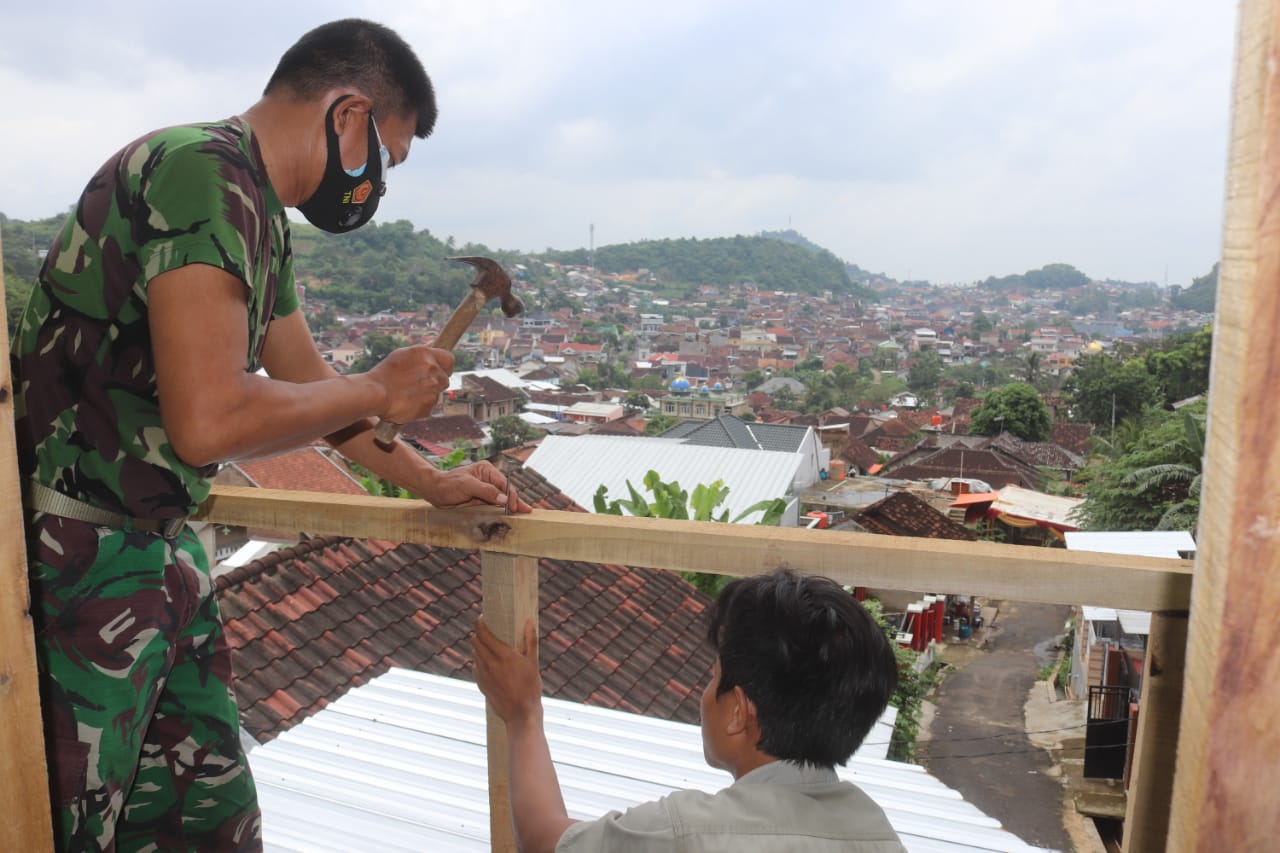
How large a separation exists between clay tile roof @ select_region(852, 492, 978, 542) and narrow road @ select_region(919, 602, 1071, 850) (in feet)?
7.99

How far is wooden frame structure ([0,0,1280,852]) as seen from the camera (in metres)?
0.70

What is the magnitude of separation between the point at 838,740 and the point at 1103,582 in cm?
37

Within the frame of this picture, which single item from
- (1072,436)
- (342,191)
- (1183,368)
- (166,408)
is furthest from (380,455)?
(1072,436)

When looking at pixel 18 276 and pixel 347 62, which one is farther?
pixel 18 276

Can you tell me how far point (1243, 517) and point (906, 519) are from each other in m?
19.6

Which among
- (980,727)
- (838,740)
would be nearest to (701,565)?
(838,740)

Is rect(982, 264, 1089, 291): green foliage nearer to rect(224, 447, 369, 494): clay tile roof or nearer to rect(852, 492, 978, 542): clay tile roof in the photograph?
rect(852, 492, 978, 542): clay tile roof

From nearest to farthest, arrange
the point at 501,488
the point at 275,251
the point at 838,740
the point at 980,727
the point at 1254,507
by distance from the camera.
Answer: the point at 1254,507 < the point at 838,740 < the point at 275,251 < the point at 501,488 < the point at 980,727

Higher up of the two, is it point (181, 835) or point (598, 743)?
point (181, 835)

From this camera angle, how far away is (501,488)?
1521 millimetres

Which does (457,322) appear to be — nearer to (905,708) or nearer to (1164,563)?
(1164,563)

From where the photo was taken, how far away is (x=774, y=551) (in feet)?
4.29

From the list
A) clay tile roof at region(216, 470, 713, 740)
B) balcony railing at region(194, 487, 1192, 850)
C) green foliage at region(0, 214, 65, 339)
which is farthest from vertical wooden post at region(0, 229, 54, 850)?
clay tile roof at region(216, 470, 713, 740)

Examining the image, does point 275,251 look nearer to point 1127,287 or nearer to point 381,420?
point 381,420
